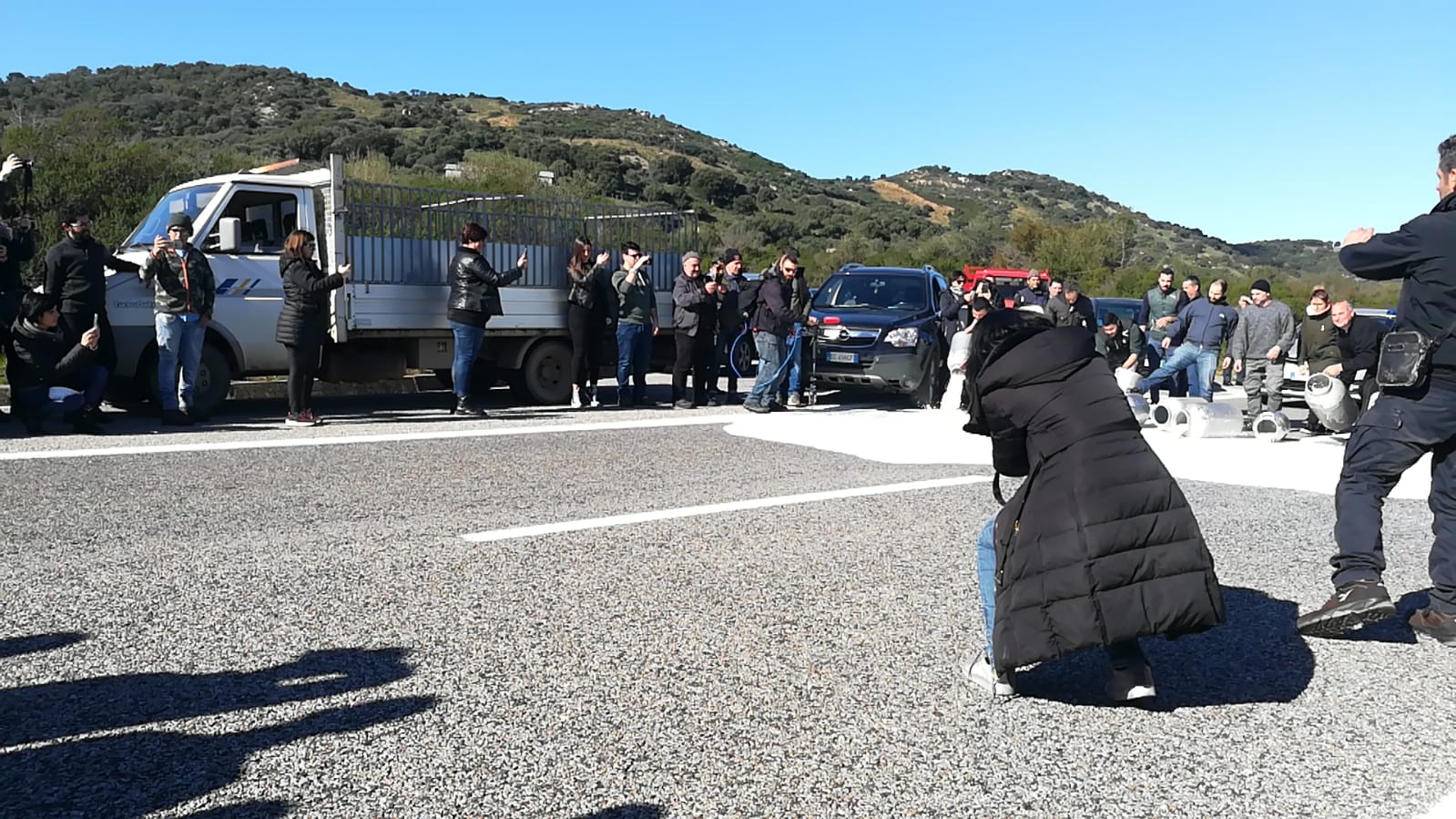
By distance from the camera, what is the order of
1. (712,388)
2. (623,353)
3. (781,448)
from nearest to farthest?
(781,448) → (623,353) → (712,388)

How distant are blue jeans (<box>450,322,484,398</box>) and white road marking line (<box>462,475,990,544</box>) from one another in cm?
495

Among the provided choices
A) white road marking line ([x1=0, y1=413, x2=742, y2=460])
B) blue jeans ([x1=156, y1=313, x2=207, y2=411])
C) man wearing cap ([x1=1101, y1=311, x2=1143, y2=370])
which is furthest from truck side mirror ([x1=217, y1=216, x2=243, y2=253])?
man wearing cap ([x1=1101, y1=311, x2=1143, y2=370])

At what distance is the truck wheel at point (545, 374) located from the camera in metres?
13.2

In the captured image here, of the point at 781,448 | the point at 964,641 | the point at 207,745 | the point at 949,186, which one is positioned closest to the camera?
the point at 207,745

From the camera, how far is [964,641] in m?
4.80

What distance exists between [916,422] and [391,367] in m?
5.62

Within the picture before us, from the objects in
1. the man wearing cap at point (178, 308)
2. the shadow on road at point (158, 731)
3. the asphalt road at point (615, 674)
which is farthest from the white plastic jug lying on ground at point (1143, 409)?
the shadow on road at point (158, 731)

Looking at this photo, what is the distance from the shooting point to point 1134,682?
3.99 m

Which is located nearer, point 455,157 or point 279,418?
point 279,418

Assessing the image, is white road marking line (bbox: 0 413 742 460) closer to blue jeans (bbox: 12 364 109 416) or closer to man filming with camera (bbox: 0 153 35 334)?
blue jeans (bbox: 12 364 109 416)

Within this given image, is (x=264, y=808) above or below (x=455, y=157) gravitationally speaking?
below

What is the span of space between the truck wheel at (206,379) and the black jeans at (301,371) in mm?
768

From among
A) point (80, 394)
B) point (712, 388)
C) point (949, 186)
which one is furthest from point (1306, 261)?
point (80, 394)

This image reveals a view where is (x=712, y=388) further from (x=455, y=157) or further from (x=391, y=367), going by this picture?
(x=455, y=157)
